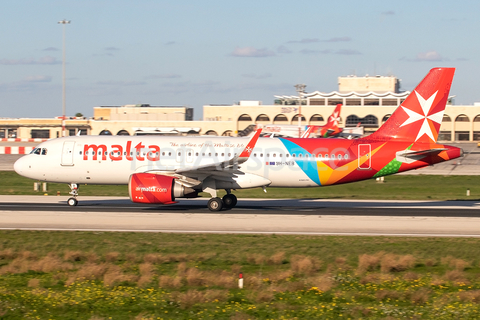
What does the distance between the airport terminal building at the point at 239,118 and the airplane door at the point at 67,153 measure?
256ft

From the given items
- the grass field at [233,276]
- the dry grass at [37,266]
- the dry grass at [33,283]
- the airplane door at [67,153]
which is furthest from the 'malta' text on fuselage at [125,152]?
the dry grass at [33,283]

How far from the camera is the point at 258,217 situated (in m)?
26.8

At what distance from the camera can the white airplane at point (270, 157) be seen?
29438 millimetres

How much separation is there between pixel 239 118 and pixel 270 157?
328 feet

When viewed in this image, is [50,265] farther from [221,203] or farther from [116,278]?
[221,203]

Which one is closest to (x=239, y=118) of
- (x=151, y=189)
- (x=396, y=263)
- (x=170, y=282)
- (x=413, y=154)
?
(x=413, y=154)

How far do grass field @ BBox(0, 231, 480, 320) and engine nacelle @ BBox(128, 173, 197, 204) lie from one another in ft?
21.9

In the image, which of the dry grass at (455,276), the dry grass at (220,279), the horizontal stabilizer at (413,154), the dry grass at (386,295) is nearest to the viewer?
the dry grass at (386,295)

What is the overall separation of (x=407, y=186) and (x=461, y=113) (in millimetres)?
86115

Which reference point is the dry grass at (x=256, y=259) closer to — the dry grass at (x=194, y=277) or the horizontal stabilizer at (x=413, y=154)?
the dry grass at (x=194, y=277)

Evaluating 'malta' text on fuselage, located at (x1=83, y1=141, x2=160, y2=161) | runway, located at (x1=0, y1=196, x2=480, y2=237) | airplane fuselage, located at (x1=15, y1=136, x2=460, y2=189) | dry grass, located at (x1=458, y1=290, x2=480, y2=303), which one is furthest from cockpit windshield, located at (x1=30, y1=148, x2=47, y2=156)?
dry grass, located at (x1=458, y1=290, x2=480, y2=303)

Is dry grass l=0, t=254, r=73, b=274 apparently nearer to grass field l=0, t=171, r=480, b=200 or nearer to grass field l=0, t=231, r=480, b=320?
grass field l=0, t=231, r=480, b=320

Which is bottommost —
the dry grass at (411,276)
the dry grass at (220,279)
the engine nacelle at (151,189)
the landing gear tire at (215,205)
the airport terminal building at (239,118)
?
the dry grass at (411,276)

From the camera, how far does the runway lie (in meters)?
23.3
